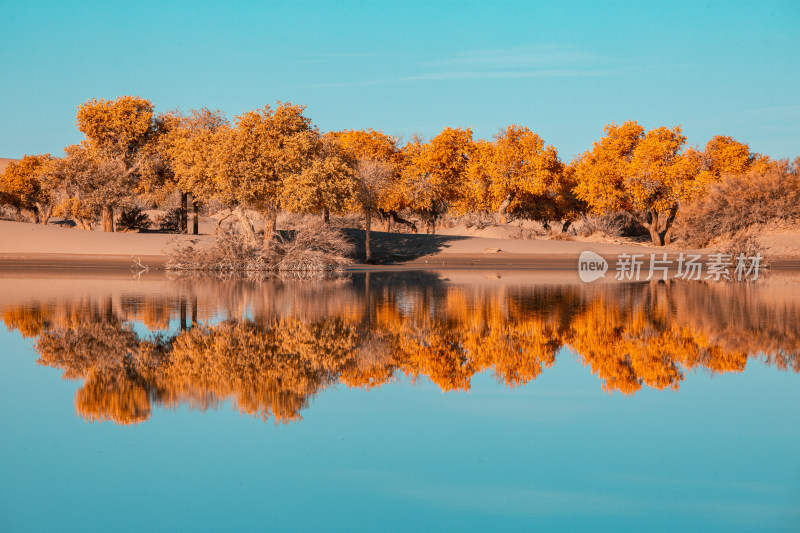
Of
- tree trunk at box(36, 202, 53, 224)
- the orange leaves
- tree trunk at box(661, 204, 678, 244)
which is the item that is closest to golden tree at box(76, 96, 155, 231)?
the orange leaves

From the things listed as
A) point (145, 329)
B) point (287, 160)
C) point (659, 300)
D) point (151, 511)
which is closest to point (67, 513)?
point (151, 511)

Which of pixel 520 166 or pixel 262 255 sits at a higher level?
pixel 520 166

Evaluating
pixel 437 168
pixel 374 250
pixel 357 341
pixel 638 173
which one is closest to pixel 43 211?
pixel 437 168

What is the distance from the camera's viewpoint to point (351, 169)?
3591 centimetres

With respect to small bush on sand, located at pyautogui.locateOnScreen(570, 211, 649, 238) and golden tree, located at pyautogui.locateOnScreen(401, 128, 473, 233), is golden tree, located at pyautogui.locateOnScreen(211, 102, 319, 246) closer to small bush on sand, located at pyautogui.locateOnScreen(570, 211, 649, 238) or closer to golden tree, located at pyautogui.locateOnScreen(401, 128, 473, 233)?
golden tree, located at pyautogui.locateOnScreen(401, 128, 473, 233)

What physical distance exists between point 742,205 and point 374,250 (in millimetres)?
18381

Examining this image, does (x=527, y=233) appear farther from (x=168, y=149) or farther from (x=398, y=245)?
(x=168, y=149)

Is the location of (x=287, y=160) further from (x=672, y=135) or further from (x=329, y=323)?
(x=672, y=135)

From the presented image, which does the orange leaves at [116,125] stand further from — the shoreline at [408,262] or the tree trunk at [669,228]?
the tree trunk at [669,228]

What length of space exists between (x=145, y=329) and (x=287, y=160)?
21.1 metres

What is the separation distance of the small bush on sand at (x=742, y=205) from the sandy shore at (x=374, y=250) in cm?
201

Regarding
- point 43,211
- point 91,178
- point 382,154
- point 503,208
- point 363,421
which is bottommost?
point 363,421

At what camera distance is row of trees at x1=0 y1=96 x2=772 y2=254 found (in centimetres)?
3403

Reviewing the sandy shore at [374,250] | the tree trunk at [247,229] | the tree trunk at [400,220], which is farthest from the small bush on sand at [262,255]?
the tree trunk at [400,220]
